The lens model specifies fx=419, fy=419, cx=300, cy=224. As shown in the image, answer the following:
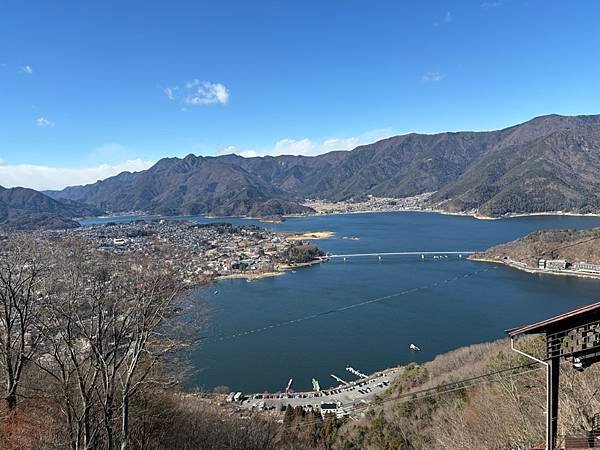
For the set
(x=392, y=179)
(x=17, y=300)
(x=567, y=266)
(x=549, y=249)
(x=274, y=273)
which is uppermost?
(x=392, y=179)

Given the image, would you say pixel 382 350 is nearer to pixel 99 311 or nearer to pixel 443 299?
pixel 443 299

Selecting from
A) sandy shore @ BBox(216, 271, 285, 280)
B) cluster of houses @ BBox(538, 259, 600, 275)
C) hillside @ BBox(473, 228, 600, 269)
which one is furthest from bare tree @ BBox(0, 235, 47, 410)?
cluster of houses @ BBox(538, 259, 600, 275)

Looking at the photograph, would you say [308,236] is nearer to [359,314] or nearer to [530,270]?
[530,270]

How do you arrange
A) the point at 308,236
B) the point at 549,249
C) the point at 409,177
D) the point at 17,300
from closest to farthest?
the point at 17,300, the point at 549,249, the point at 308,236, the point at 409,177

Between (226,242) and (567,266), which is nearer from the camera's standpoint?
(567,266)

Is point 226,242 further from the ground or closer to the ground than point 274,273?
further from the ground

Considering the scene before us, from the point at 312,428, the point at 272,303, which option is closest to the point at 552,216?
the point at 272,303

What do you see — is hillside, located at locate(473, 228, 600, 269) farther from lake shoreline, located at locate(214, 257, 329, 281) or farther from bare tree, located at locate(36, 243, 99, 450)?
bare tree, located at locate(36, 243, 99, 450)

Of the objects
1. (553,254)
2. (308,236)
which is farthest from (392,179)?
(553,254)
